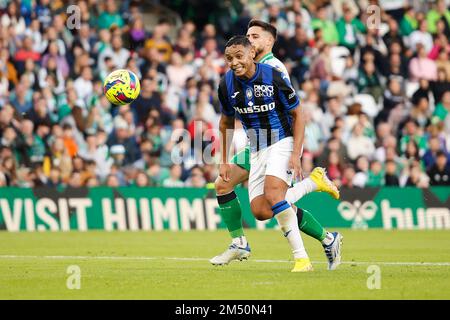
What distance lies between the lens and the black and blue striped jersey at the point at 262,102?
1175cm

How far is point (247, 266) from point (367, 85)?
12.5m

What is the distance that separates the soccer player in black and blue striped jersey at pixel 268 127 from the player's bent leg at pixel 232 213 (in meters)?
0.42

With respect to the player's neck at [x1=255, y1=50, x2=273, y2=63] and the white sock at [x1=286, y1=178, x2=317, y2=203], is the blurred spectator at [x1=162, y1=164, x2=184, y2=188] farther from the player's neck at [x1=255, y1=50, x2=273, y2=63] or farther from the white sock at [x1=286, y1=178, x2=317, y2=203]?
the player's neck at [x1=255, y1=50, x2=273, y2=63]

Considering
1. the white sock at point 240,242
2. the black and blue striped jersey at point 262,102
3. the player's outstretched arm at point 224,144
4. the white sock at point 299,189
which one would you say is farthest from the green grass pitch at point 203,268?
the black and blue striped jersey at point 262,102

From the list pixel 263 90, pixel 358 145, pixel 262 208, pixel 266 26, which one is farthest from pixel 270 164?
pixel 358 145

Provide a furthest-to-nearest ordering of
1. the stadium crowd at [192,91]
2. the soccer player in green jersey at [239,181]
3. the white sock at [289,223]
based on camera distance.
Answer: the stadium crowd at [192,91]
the soccer player in green jersey at [239,181]
the white sock at [289,223]

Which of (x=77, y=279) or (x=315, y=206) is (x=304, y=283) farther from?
(x=315, y=206)

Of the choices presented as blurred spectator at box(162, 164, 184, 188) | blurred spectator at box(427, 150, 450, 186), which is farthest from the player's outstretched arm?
blurred spectator at box(427, 150, 450, 186)

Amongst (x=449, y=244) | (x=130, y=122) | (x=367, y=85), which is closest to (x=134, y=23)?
(x=130, y=122)

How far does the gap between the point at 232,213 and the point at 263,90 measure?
5.47 ft

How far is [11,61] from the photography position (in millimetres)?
22531

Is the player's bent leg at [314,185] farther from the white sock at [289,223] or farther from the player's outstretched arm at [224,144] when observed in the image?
the white sock at [289,223]

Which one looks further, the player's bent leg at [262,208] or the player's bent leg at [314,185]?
the player's bent leg at [314,185]

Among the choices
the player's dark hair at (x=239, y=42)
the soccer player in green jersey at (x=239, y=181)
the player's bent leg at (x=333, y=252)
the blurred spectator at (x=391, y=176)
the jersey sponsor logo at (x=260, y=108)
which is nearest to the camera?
the player's dark hair at (x=239, y=42)
